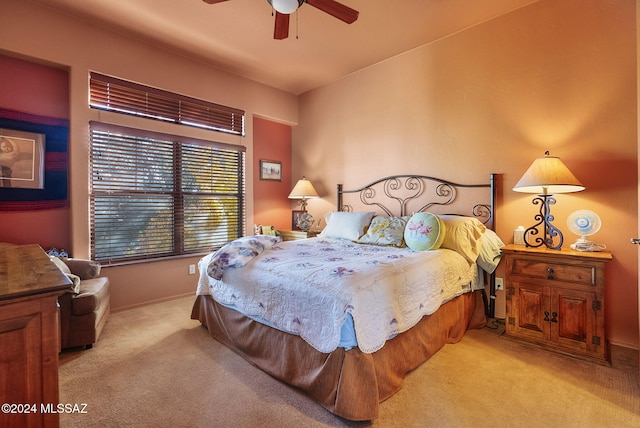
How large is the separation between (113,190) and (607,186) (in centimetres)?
465

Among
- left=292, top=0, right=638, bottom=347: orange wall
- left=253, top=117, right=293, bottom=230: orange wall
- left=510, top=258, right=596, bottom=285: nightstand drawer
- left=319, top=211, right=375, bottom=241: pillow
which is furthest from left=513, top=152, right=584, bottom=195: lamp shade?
left=253, top=117, right=293, bottom=230: orange wall

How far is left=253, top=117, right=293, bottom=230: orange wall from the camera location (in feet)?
15.3

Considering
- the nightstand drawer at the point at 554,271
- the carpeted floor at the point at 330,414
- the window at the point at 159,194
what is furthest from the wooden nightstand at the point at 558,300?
the window at the point at 159,194

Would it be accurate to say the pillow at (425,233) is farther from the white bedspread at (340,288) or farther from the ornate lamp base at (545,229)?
the ornate lamp base at (545,229)

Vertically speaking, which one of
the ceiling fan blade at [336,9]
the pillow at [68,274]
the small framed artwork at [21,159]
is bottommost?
the pillow at [68,274]

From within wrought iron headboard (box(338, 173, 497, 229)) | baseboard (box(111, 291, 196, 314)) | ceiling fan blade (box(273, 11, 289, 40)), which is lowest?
baseboard (box(111, 291, 196, 314))

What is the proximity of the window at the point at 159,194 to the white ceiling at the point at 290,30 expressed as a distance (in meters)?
1.05

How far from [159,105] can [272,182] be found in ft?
6.19

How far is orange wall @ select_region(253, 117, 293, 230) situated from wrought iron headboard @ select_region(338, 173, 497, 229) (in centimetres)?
123

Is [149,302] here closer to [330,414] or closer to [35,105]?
[35,105]

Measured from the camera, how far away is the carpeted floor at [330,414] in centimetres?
163

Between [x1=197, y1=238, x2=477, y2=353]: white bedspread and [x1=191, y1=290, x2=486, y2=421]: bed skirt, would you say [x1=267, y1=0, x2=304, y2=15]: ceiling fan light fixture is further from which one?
[x1=191, y1=290, x2=486, y2=421]: bed skirt

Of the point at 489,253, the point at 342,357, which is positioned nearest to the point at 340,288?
the point at 342,357

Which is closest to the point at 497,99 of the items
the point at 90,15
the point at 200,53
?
the point at 200,53
